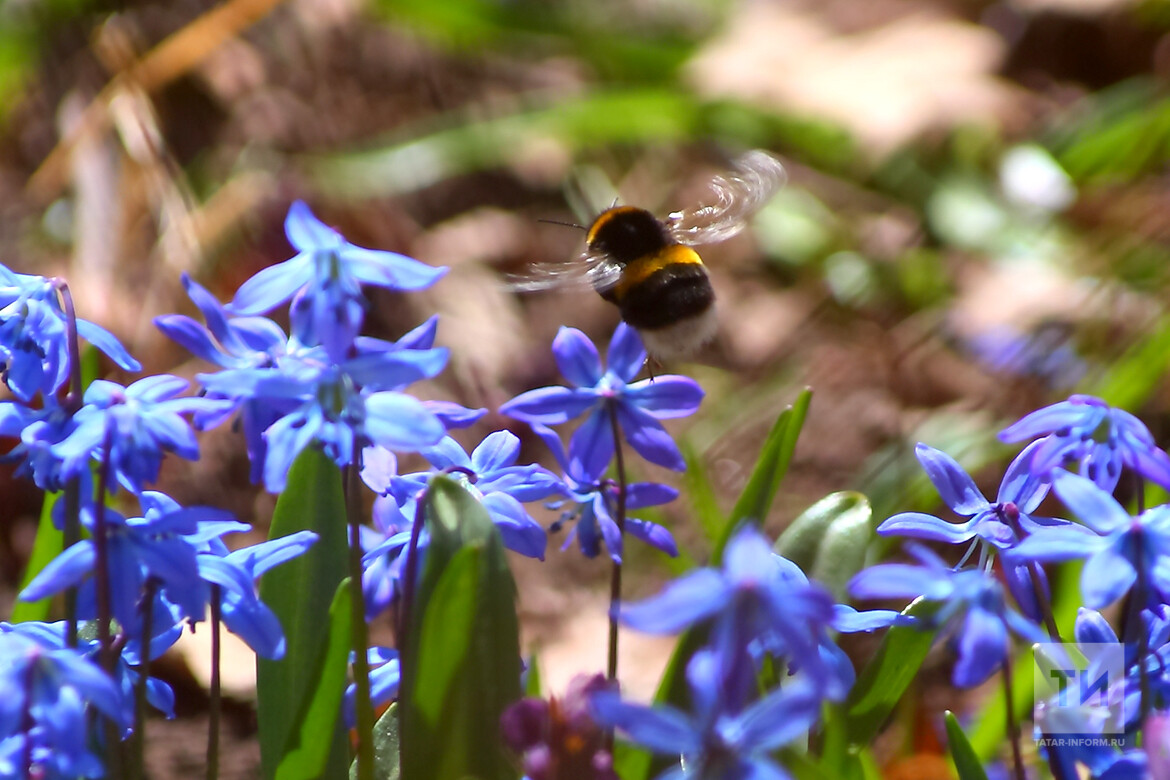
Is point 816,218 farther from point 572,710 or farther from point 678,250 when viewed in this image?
point 572,710

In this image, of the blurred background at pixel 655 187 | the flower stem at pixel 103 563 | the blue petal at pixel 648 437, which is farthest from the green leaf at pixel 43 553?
the blurred background at pixel 655 187

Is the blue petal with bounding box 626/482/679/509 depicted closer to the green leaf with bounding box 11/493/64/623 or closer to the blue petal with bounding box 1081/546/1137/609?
the blue petal with bounding box 1081/546/1137/609

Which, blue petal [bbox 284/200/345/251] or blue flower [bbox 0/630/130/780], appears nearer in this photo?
blue flower [bbox 0/630/130/780]

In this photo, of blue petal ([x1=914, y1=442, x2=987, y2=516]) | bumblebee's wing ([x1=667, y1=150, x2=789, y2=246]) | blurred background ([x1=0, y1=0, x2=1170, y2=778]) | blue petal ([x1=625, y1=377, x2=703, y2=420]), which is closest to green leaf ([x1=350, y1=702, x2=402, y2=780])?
blue petal ([x1=625, y1=377, x2=703, y2=420])

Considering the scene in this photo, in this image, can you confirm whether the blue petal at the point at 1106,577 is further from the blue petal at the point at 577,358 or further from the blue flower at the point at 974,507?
the blue petal at the point at 577,358

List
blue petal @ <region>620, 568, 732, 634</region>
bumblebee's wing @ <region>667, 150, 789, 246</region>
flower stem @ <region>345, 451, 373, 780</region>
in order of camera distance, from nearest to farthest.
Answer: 1. blue petal @ <region>620, 568, 732, 634</region>
2. flower stem @ <region>345, 451, 373, 780</region>
3. bumblebee's wing @ <region>667, 150, 789, 246</region>

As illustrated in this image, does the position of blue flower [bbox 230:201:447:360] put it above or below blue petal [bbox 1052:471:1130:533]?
above

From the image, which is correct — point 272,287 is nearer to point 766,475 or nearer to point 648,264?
point 766,475
